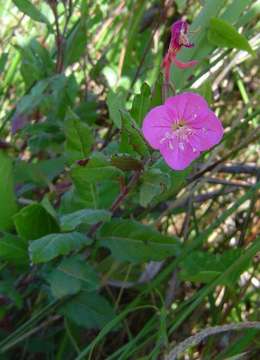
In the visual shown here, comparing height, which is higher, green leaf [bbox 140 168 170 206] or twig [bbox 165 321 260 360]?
green leaf [bbox 140 168 170 206]

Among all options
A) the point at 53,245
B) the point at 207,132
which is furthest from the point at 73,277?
the point at 207,132

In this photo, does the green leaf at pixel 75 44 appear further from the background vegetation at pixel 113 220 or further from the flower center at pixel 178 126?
the flower center at pixel 178 126

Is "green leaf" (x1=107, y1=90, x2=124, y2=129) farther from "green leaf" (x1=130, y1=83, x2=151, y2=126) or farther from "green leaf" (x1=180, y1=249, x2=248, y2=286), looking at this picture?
"green leaf" (x1=180, y1=249, x2=248, y2=286)

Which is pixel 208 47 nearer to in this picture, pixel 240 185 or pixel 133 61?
pixel 240 185

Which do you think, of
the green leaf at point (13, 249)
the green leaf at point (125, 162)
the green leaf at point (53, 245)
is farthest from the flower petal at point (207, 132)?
the green leaf at point (13, 249)

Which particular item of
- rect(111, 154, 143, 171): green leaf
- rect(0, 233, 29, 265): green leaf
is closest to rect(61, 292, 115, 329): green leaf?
rect(0, 233, 29, 265): green leaf

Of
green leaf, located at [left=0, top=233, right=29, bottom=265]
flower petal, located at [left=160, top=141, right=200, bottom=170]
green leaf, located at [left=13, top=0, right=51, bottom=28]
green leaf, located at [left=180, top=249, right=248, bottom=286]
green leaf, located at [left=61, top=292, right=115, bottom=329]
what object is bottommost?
green leaf, located at [left=61, top=292, right=115, bottom=329]
